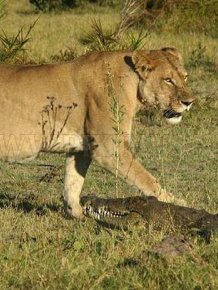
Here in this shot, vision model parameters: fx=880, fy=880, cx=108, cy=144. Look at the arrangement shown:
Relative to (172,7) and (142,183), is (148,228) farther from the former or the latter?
(172,7)

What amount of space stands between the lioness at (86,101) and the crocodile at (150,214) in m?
0.86

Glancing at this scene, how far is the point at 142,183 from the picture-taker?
259 inches

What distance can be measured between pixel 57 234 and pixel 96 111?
146 cm

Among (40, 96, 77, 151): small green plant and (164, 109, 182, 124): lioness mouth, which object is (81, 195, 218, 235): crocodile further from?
(164, 109, 182, 124): lioness mouth

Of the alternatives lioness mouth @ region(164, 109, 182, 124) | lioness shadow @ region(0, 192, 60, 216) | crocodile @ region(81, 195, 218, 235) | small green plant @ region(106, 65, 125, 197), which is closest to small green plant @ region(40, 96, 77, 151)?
small green plant @ region(106, 65, 125, 197)

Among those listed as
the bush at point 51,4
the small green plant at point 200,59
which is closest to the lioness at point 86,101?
the small green plant at point 200,59

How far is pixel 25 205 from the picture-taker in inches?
287

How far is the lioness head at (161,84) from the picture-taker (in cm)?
700

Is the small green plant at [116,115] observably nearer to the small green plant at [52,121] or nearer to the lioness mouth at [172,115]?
the small green plant at [52,121]

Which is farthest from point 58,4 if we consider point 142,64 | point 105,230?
point 105,230

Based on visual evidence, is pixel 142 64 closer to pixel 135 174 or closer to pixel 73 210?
pixel 135 174

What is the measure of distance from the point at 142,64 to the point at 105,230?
1776mm

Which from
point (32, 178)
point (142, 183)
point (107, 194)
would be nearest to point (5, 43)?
point (32, 178)

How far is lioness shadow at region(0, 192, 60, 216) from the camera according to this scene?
693 cm
